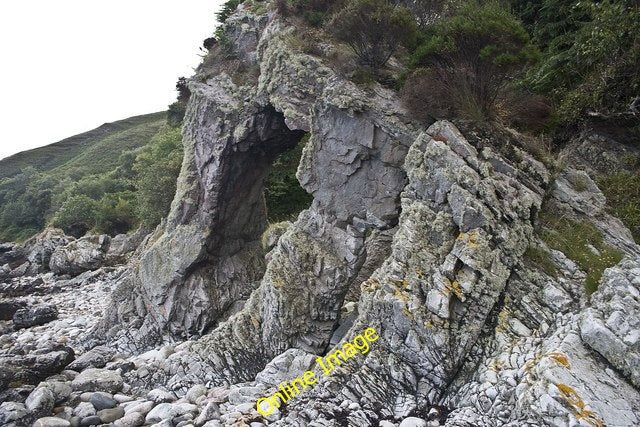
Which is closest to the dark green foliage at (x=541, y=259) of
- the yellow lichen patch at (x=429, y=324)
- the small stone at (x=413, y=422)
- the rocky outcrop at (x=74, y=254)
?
the yellow lichen patch at (x=429, y=324)

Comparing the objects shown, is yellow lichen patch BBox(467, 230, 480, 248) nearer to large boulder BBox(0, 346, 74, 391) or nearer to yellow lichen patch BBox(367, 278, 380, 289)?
yellow lichen patch BBox(367, 278, 380, 289)

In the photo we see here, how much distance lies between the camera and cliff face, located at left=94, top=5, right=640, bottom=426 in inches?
250

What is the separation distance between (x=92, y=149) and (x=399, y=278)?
9436 cm

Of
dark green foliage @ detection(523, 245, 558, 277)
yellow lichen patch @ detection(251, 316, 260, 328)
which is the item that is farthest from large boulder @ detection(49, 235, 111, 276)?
dark green foliage @ detection(523, 245, 558, 277)

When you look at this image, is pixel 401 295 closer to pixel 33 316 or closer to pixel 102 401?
pixel 102 401

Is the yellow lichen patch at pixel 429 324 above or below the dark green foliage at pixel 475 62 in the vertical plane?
below

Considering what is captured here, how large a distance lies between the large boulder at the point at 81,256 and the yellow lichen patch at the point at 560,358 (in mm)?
32213

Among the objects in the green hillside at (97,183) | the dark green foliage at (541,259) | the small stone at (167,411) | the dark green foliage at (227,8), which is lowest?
the small stone at (167,411)

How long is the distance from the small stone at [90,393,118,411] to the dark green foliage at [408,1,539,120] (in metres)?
11.1

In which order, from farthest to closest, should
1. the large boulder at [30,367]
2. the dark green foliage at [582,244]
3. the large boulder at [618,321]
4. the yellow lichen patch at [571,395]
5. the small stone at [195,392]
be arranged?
the large boulder at [30,367] → the small stone at [195,392] → the dark green foliage at [582,244] → the large boulder at [618,321] → the yellow lichen patch at [571,395]

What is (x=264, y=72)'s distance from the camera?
46.5 feet

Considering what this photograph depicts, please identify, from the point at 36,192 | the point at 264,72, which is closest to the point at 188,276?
the point at 264,72

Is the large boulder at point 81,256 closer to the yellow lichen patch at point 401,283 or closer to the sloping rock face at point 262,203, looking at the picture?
Result: the sloping rock face at point 262,203

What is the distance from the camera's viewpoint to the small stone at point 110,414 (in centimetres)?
930
